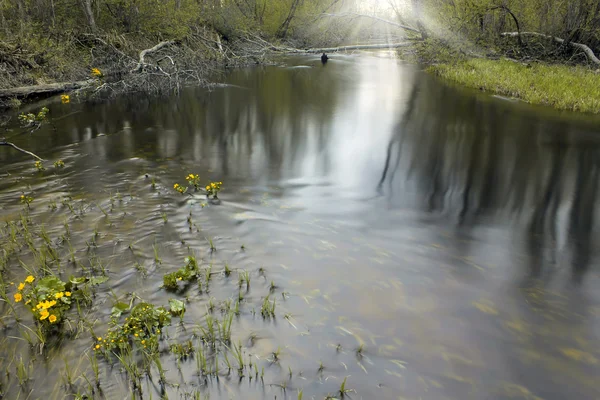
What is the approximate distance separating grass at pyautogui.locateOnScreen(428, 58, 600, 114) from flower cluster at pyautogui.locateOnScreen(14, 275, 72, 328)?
51.1 feet

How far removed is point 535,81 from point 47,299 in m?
17.8

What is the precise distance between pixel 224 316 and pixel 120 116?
11204 mm

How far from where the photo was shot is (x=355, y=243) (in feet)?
19.0

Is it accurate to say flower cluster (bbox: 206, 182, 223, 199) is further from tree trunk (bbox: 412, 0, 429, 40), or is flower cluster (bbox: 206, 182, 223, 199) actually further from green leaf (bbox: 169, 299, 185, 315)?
tree trunk (bbox: 412, 0, 429, 40)

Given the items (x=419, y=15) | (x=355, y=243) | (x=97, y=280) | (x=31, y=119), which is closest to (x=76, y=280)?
(x=97, y=280)

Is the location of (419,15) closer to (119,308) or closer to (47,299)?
(119,308)

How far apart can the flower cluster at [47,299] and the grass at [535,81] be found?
15.6 m

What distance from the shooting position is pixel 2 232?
18.0 feet

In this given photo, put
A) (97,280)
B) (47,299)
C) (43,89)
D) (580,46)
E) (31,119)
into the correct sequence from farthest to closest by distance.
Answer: (580,46) < (43,89) < (31,119) < (97,280) < (47,299)

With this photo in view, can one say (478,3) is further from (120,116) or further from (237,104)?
(120,116)

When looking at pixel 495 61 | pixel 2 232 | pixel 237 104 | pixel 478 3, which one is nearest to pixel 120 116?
pixel 237 104

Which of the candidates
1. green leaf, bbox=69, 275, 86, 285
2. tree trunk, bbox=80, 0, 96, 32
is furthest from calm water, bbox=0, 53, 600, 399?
tree trunk, bbox=80, 0, 96, 32

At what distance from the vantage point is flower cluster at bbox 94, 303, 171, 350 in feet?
11.5

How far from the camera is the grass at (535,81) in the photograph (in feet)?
46.3
